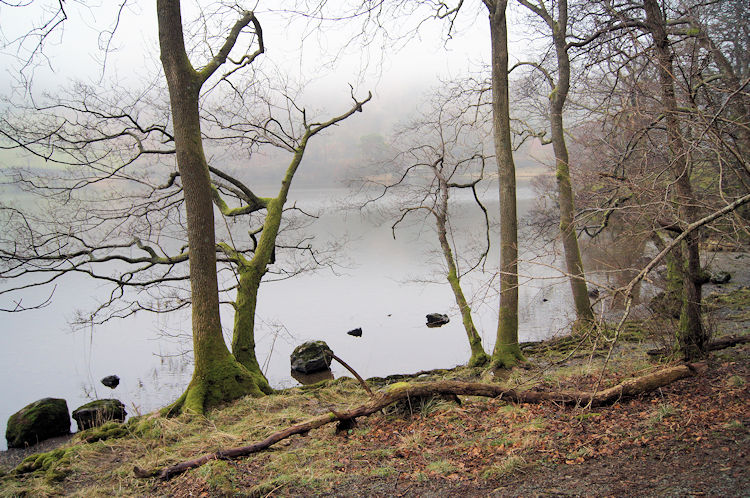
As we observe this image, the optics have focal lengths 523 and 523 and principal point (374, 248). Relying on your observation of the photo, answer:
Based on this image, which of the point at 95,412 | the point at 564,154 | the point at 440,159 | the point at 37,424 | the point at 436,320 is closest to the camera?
the point at 37,424

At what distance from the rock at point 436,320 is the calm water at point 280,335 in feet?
0.77

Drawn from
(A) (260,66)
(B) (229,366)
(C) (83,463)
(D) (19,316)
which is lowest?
(C) (83,463)

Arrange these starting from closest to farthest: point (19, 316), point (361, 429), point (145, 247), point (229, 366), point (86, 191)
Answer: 1. point (361, 429)
2. point (229, 366)
3. point (145, 247)
4. point (86, 191)
5. point (19, 316)

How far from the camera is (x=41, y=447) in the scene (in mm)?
9109

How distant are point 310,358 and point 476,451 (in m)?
10.1

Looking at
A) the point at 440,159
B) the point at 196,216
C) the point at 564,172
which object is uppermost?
the point at 440,159

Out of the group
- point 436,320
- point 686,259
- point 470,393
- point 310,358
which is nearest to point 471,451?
point 470,393

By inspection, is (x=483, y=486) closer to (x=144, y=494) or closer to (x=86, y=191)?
(x=144, y=494)

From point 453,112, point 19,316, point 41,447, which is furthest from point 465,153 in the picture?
point 19,316

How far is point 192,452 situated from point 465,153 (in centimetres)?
901

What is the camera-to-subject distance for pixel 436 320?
1736 cm

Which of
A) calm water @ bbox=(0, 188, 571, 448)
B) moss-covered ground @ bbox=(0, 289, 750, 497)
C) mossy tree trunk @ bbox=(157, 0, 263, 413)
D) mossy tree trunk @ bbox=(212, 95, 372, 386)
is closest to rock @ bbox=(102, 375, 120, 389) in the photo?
calm water @ bbox=(0, 188, 571, 448)

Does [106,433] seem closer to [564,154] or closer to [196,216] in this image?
[196,216]

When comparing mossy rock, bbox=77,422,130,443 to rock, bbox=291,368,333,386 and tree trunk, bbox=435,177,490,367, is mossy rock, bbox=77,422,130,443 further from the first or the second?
rock, bbox=291,368,333,386
